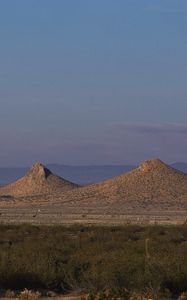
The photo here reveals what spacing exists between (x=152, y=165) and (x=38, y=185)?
1964 cm

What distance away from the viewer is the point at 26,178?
124 meters

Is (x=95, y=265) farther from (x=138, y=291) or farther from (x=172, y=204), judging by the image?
(x=172, y=204)

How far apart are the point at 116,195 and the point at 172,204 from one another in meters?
8.68

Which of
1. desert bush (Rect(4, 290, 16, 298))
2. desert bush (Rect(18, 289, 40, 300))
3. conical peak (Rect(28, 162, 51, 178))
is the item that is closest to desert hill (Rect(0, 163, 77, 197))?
conical peak (Rect(28, 162, 51, 178))

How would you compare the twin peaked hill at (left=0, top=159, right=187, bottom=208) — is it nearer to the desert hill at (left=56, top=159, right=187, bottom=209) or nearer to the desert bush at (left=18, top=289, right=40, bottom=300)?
the desert hill at (left=56, top=159, right=187, bottom=209)

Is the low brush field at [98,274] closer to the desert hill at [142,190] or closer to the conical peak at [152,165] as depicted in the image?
the desert hill at [142,190]

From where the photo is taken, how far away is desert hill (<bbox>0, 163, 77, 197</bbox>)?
383 feet

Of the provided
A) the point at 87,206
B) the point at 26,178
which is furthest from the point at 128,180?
the point at 26,178

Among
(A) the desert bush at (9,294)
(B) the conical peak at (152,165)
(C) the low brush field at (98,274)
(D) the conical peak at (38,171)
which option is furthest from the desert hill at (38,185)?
(A) the desert bush at (9,294)

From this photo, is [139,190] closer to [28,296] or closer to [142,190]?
[142,190]

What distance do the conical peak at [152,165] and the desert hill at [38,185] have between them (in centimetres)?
1314

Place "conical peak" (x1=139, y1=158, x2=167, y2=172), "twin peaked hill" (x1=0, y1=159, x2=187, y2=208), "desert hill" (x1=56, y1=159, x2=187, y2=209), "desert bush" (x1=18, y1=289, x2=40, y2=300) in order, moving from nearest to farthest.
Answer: "desert bush" (x1=18, y1=289, x2=40, y2=300) → "desert hill" (x1=56, y1=159, x2=187, y2=209) → "twin peaked hill" (x1=0, y1=159, x2=187, y2=208) → "conical peak" (x1=139, y1=158, x2=167, y2=172)

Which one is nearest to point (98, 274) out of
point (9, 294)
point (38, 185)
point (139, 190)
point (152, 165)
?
point (9, 294)

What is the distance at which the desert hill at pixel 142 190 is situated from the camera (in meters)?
98.0
